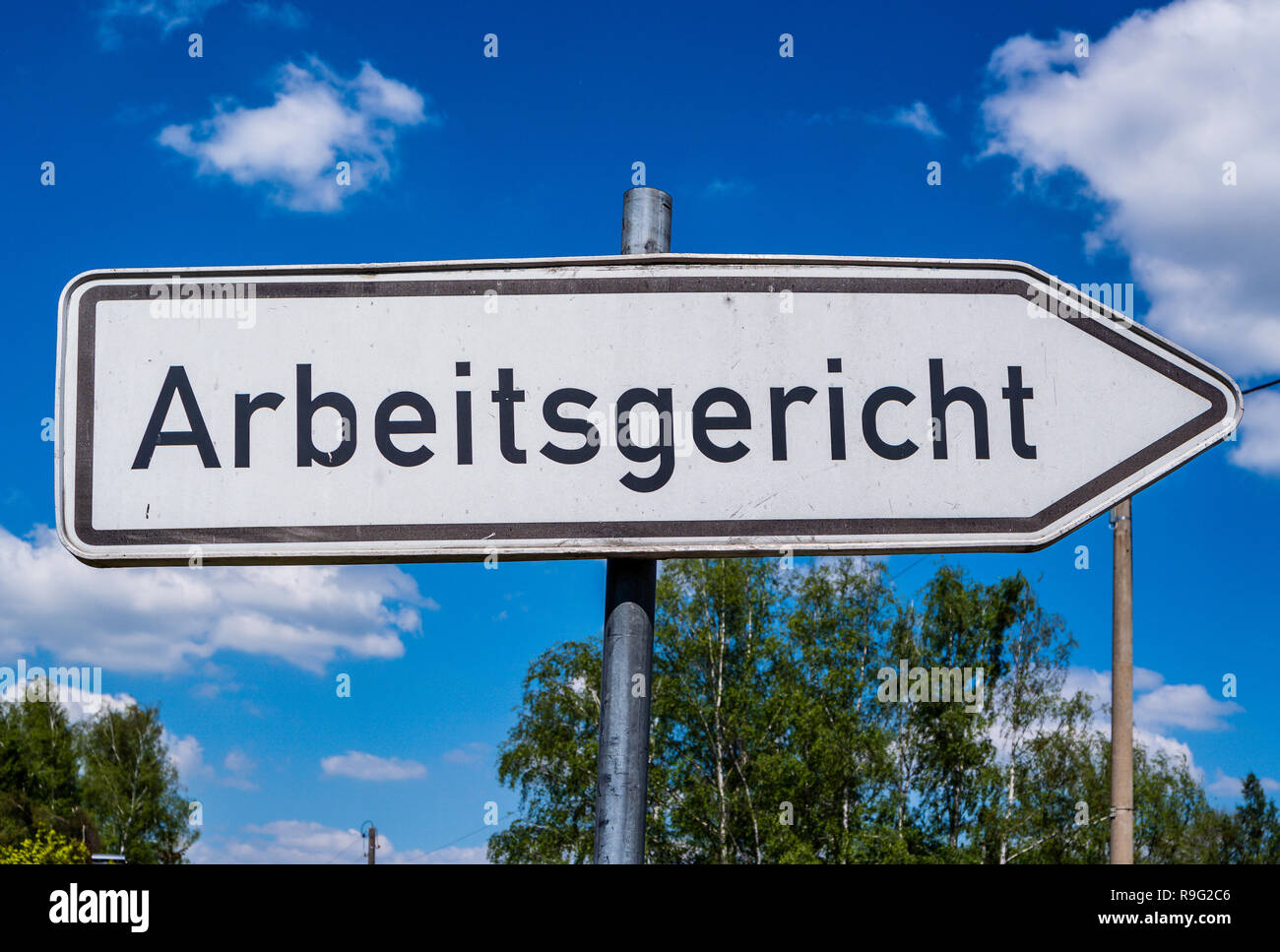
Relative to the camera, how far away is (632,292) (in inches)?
66.4

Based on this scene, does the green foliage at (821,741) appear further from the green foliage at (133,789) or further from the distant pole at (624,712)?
the green foliage at (133,789)

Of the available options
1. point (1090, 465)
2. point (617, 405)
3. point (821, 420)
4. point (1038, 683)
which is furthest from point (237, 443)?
point (1038, 683)

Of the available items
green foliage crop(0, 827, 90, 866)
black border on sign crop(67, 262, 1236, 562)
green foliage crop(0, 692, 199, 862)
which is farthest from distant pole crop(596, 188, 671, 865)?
green foliage crop(0, 692, 199, 862)

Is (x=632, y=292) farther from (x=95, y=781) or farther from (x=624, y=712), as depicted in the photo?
(x=95, y=781)

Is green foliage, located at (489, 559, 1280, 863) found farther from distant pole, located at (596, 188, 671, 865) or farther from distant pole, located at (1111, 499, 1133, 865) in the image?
distant pole, located at (596, 188, 671, 865)

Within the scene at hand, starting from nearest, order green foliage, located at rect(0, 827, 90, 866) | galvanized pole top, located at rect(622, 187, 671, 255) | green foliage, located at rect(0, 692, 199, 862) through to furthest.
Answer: galvanized pole top, located at rect(622, 187, 671, 255), green foliage, located at rect(0, 827, 90, 866), green foliage, located at rect(0, 692, 199, 862)

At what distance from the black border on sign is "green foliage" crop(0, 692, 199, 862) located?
39.4 m

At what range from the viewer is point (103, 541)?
1.60 m

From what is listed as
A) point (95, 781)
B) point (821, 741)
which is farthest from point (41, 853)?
point (95, 781)

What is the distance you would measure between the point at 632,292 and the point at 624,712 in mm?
709

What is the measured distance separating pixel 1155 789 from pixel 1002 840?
422 inches

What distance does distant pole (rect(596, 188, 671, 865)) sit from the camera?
4.66 feet

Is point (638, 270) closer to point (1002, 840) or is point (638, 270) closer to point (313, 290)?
point (313, 290)
